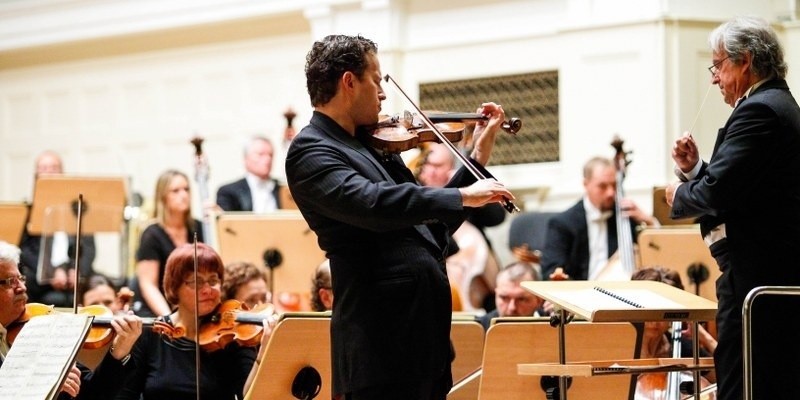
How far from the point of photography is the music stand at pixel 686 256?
585 centimetres

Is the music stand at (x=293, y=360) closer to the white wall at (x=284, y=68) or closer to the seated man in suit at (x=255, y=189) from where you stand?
the seated man in suit at (x=255, y=189)

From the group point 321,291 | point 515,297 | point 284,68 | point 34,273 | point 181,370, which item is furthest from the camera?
point 284,68

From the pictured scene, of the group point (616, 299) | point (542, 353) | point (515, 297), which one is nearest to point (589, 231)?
point (515, 297)

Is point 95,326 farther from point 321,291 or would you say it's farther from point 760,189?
point 760,189

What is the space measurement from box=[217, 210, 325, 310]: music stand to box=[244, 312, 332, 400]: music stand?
6.63ft

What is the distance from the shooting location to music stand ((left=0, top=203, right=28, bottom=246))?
7059 mm

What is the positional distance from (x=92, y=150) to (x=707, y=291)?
6212 millimetres

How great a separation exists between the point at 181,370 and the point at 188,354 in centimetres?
6

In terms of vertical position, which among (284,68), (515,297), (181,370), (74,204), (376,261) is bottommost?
(181,370)

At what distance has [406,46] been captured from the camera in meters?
9.35

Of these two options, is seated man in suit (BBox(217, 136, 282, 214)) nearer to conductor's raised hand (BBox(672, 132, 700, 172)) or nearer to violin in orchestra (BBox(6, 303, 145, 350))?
violin in orchestra (BBox(6, 303, 145, 350))

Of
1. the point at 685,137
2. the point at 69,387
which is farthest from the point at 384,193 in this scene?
the point at 69,387

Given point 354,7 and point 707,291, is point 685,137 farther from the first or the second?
point 354,7

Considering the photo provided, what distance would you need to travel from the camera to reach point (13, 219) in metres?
7.09
